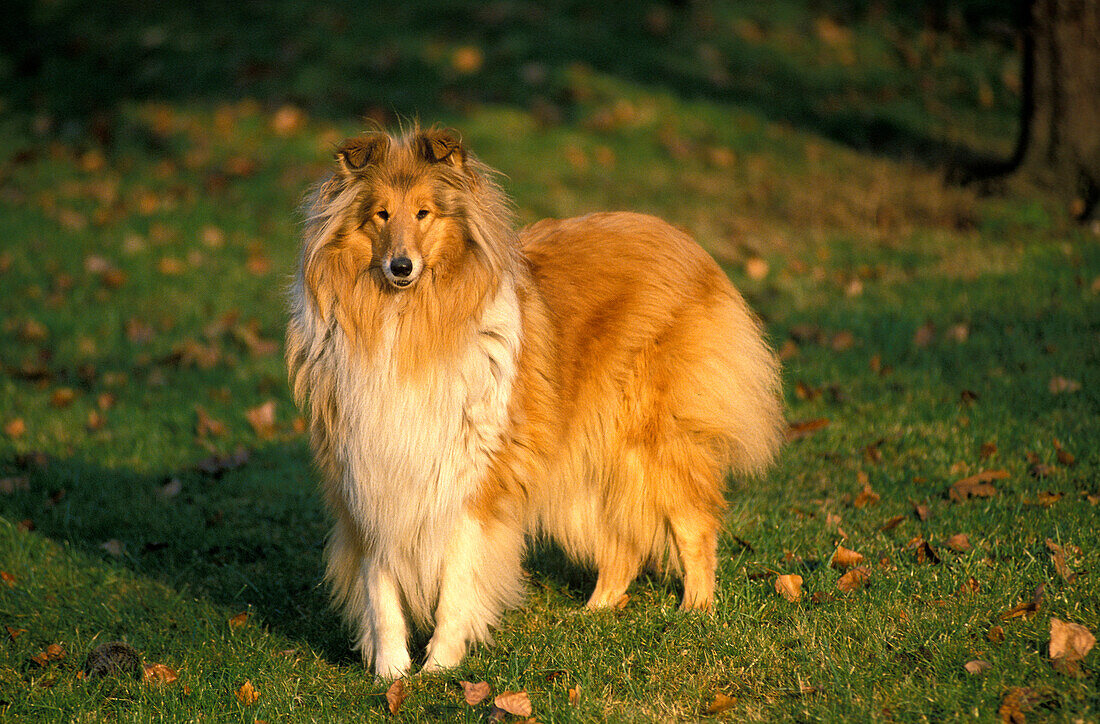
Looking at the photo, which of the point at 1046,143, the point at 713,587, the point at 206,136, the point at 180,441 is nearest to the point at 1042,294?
the point at 1046,143

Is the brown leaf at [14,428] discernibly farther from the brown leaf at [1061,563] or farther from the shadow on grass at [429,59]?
the shadow on grass at [429,59]

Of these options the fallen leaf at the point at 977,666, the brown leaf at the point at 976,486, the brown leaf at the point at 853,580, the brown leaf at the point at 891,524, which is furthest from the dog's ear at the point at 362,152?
the brown leaf at the point at 976,486

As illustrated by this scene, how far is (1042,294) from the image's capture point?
24.8ft

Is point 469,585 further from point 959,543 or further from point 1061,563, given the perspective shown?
point 1061,563

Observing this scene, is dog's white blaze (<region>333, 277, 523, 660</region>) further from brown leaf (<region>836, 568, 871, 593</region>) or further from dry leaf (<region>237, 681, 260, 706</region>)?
brown leaf (<region>836, 568, 871, 593</region>)

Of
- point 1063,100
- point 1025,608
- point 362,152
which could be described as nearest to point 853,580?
point 1025,608

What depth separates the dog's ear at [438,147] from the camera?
3.97 meters

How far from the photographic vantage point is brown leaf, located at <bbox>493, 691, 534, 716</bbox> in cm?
367

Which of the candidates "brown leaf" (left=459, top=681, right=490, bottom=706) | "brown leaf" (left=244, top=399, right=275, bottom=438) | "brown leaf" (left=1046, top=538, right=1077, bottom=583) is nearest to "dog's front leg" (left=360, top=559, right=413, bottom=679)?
"brown leaf" (left=459, top=681, right=490, bottom=706)

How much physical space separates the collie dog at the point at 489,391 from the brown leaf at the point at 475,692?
28 cm

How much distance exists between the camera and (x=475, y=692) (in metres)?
3.84

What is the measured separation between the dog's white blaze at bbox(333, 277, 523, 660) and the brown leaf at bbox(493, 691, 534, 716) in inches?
20.4

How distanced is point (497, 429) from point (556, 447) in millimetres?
400

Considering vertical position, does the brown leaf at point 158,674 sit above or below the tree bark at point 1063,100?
below
